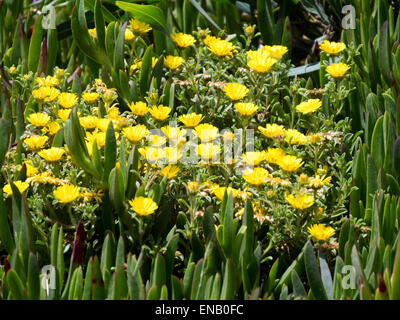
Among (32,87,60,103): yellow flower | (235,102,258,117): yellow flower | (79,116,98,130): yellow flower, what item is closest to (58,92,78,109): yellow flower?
(32,87,60,103): yellow flower

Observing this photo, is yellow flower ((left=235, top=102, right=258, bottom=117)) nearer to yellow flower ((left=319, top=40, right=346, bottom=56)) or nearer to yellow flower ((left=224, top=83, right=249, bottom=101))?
yellow flower ((left=224, top=83, right=249, bottom=101))

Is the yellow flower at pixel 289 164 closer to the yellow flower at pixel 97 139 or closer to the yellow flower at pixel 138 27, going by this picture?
the yellow flower at pixel 97 139

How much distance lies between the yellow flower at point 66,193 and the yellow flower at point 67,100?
421 mm

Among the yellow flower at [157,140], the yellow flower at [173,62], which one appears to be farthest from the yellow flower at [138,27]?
the yellow flower at [157,140]

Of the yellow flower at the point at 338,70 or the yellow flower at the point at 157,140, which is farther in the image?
the yellow flower at the point at 338,70

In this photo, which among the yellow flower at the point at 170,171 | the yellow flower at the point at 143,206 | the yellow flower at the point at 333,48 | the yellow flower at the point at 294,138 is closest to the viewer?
the yellow flower at the point at 143,206

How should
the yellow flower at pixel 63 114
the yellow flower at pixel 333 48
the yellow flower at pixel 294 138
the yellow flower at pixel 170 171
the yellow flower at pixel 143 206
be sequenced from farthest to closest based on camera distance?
the yellow flower at pixel 333 48 → the yellow flower at pixel 63 114 → the yellow flower at pixel 294 138 → the yellow flower at pixel 170 171 → the yellow flower at pixel 143 206

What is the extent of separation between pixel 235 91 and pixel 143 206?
1.61 ft

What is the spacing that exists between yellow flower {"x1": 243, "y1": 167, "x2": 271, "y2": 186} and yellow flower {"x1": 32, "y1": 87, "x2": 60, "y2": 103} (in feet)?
2.04

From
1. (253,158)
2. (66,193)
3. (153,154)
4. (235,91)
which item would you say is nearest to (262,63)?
(235,91)

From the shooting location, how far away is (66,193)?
1401mm

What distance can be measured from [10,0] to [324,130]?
1384 millimetres

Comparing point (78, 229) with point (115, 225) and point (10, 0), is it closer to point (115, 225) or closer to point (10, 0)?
point (115, 225)

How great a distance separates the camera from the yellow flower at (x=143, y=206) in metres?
1.39
